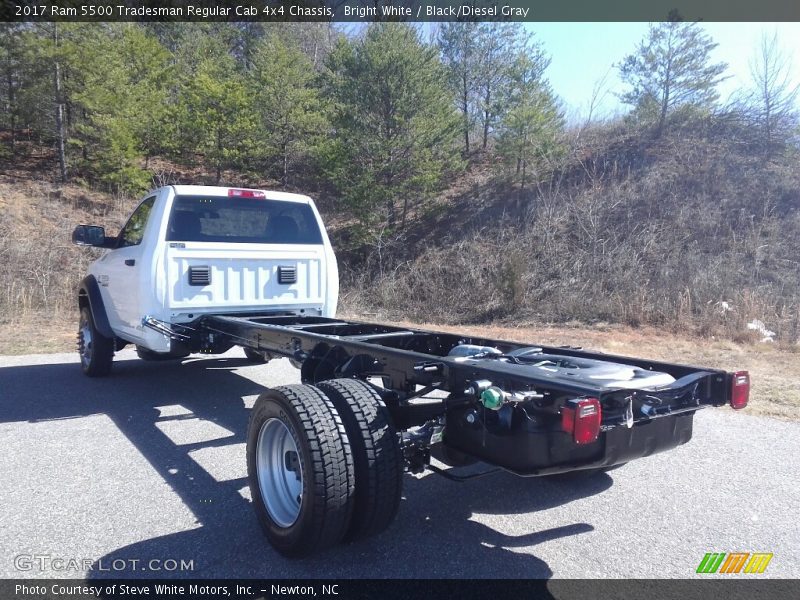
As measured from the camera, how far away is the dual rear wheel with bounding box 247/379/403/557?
3004 millimetres

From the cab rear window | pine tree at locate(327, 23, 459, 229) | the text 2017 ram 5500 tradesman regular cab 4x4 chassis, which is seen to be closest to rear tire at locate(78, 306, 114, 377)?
the cab rear window

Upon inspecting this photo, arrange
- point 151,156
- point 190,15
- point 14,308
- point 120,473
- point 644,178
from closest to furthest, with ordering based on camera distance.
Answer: point 120,473 → point 14,308 → point 644,178 → point 151,156 → point 190,15

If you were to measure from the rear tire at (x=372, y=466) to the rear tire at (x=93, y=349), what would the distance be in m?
5.39

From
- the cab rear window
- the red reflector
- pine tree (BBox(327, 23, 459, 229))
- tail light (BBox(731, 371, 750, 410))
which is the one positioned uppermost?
pine tree (BBox(327, 23, 459, 229))

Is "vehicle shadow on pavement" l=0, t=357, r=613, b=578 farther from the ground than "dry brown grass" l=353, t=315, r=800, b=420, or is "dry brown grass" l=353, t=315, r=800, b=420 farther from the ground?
"vehicle shadow on pavement" l=0, t=357, r=613, b=578

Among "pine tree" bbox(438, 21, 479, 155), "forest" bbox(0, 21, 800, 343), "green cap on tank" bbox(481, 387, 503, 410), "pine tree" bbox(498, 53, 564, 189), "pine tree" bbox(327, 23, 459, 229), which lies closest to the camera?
"green cap on tank" bbox(481, 387, 503, 410)

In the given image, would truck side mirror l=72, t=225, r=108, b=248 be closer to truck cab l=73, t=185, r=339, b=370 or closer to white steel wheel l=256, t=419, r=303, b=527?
truck cab l=73, t=185, r=339, b=370

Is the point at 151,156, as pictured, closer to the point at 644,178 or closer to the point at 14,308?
the point at 14,308

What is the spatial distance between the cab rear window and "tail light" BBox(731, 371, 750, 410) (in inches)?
193

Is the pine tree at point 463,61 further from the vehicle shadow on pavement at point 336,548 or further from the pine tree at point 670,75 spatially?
the vehicle shadow on pavement at point 336,548

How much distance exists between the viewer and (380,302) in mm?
20062

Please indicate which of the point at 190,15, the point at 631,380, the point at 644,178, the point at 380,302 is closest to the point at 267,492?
the point at 631,380

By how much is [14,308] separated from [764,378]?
16223 mm

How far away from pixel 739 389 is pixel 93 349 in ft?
23.7
